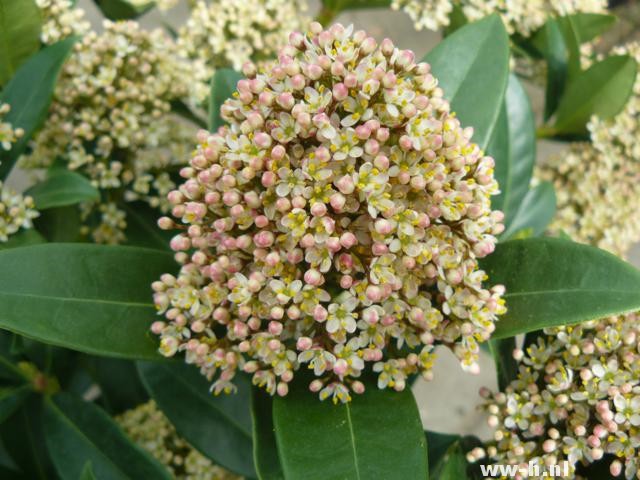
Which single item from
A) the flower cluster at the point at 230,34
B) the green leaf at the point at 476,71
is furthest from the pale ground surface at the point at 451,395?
the green leaf at the point at 476,71

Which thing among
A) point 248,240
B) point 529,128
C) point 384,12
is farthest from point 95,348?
point 384,12

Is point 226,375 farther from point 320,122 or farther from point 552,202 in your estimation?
point 552,202

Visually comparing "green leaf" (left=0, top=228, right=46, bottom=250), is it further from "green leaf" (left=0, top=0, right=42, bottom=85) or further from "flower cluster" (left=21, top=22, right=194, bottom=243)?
"green leaf" (left=0, top=0, right=42, bottom=85)

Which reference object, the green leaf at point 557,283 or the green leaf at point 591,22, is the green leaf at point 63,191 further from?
the green leaf at point 591,22

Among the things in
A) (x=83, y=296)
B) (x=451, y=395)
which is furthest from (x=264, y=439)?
(x=451, y=395)

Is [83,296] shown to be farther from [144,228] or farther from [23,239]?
[144,228]
